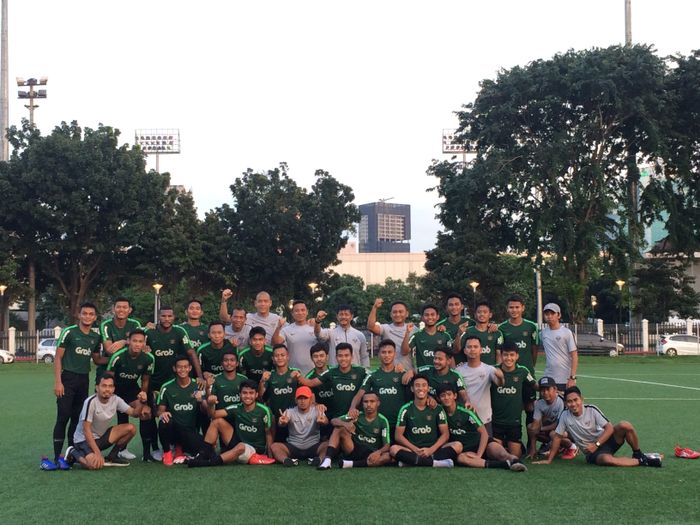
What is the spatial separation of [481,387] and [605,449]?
1323mm

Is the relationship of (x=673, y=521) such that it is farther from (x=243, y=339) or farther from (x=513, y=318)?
(x=243, y=339)

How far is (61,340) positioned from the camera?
26.5 ft

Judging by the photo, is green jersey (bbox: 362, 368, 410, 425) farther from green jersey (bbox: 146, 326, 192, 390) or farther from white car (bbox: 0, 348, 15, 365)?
white car (bbox: 0, 348, 15, 365)

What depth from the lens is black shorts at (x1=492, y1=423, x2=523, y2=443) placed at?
823cm

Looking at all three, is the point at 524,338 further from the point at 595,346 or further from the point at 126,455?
the point at 595,346

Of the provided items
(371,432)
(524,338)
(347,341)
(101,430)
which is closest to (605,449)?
(524,338)

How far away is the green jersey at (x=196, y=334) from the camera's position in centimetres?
880

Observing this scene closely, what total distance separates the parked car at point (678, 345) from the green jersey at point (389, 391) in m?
27.1

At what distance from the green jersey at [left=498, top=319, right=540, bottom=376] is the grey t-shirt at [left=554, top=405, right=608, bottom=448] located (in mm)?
923

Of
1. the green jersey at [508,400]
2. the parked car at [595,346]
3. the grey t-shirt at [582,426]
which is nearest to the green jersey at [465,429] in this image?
the green jersey at [508,400]

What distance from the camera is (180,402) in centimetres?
818

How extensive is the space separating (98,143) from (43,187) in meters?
3.13

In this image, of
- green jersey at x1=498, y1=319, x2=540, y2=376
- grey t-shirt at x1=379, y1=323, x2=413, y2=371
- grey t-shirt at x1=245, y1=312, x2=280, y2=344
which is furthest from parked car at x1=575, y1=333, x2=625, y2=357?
grey t-shirt at x1=245, y1=312, x2=280, y2=344

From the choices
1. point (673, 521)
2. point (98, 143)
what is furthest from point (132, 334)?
point (98, 143)
